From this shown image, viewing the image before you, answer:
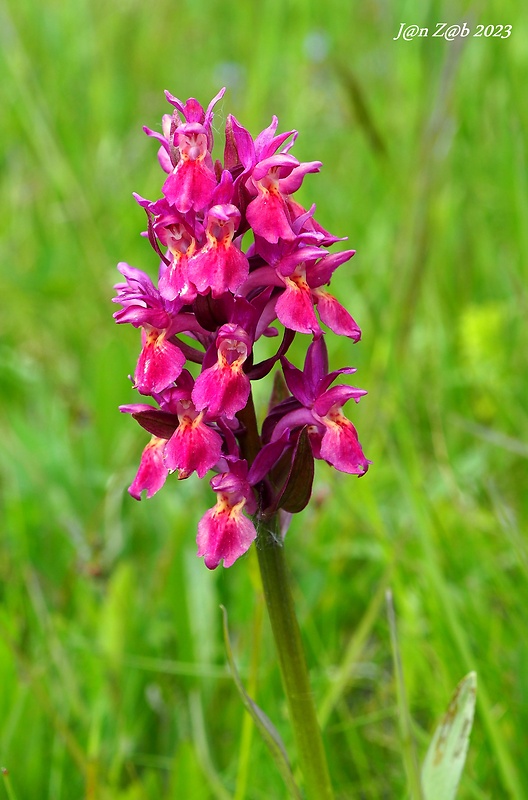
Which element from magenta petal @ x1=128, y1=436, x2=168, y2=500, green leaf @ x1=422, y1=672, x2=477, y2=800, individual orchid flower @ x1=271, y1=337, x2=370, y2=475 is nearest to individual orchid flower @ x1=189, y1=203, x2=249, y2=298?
individual orchid flower @ x1=271, y1=337, x2=370, y2=475

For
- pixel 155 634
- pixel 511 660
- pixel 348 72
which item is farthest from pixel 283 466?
pixel 348 72

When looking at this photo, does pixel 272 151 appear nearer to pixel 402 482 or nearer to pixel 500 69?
pixel 402 482

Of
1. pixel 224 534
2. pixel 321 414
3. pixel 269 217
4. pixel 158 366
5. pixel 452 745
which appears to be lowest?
pixel 452 745

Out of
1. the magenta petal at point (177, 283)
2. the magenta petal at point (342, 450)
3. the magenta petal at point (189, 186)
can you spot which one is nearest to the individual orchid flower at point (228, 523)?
the magenta petal at point (342, 450)

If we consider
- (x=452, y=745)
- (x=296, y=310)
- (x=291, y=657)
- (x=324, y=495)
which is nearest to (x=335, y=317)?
(x=296, y=310)

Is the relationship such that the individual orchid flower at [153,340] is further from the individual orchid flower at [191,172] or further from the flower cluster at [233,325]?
the individual orchid flower at [191,172]

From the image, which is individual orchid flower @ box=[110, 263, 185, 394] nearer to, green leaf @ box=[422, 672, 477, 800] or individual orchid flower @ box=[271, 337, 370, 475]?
individual orchid flower @ box=[271, 337, 370, 475]

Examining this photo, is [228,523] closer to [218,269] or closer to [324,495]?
[218,269]
